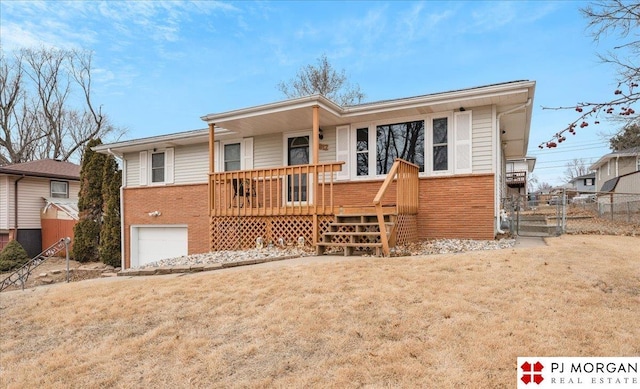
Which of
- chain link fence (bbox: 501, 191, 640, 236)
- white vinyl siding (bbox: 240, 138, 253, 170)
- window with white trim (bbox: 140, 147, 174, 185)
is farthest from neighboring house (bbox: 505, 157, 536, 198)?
window with white trim (bbox: 140, 147, 174, 185)

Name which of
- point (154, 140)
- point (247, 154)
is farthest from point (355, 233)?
point (154, 140)

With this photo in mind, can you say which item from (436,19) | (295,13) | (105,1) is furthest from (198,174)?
(436,19)

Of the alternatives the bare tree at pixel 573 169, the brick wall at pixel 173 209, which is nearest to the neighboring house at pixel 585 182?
the bare tree at pixel 573 169

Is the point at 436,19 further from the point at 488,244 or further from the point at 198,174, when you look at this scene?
the point at 198,174

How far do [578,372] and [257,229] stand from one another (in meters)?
7.40

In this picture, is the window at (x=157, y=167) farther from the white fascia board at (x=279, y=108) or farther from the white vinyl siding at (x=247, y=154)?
the white fascia board at (x=279, y=108)

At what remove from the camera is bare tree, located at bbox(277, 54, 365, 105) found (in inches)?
947

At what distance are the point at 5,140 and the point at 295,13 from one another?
26.5 metres

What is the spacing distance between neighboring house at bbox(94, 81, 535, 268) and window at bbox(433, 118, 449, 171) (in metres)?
0.02

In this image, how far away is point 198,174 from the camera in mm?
13336

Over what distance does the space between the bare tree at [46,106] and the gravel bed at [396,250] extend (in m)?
24.4

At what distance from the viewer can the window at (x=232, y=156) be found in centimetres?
1261

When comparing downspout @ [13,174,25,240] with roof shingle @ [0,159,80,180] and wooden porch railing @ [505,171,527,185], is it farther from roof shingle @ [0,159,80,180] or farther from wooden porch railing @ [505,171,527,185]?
wooden porch railing @ [505,171,527,185]

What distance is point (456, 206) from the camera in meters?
8.89
